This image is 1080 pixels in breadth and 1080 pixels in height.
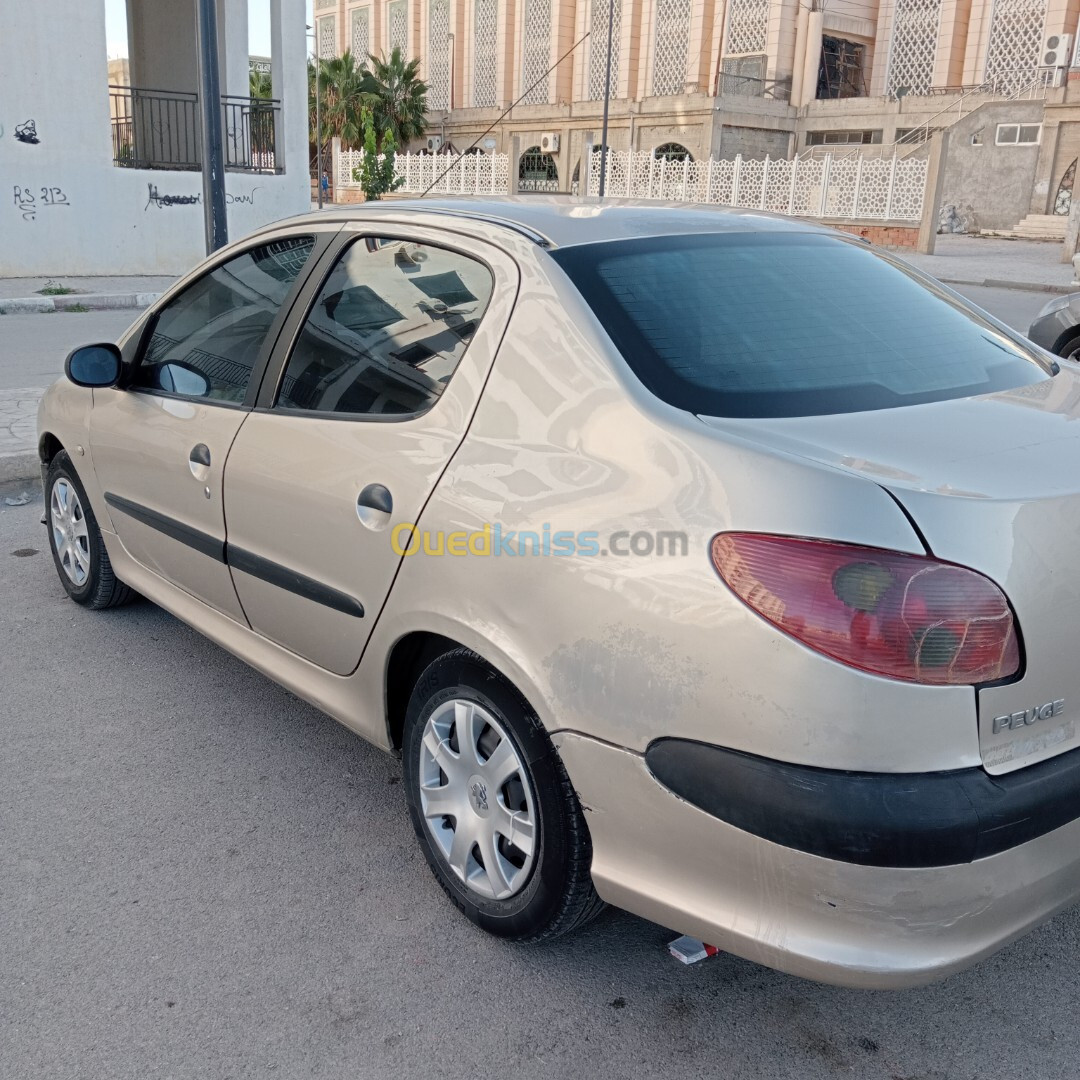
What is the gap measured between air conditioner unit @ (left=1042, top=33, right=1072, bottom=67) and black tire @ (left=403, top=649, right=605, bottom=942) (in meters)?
41.7

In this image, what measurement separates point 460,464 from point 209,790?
4.65 ft

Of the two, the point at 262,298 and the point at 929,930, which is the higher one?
the point at 262,298

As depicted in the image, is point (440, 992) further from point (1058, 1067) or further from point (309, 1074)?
point (1058, 1067)

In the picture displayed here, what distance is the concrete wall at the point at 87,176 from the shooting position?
1521 centimetres

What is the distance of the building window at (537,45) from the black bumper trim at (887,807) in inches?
2132

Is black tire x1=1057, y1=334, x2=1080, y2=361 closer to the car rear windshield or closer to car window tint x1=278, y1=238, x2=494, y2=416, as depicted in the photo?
the car rear windshield

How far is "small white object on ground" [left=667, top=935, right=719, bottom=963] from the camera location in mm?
2391

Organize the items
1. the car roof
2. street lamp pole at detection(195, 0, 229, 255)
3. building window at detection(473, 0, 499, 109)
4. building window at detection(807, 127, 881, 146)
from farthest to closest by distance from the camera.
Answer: building window at detection(473, 0, 499, 109)
building window at detection(807, 127, 881, 146)
street lamp pole at detection(195, 0, 229, 255)
the car roof

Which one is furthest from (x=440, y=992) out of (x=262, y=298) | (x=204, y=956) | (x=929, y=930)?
(x=262, y=298)

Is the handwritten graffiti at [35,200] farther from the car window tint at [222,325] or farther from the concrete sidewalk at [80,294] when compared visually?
the car window tint at [222,325]

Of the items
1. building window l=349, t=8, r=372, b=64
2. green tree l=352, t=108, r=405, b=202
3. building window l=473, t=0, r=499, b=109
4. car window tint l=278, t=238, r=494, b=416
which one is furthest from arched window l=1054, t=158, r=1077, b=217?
building window l=349, t=8, r=372, b=64

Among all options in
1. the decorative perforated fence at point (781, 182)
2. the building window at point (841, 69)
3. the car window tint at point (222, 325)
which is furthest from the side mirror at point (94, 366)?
the building window at point (841, 69)

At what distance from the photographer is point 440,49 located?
5775 cm

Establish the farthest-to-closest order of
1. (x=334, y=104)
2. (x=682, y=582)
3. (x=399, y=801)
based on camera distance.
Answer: (x=334, y=104) → (x=399, y=801) → (x=682, y=582)
